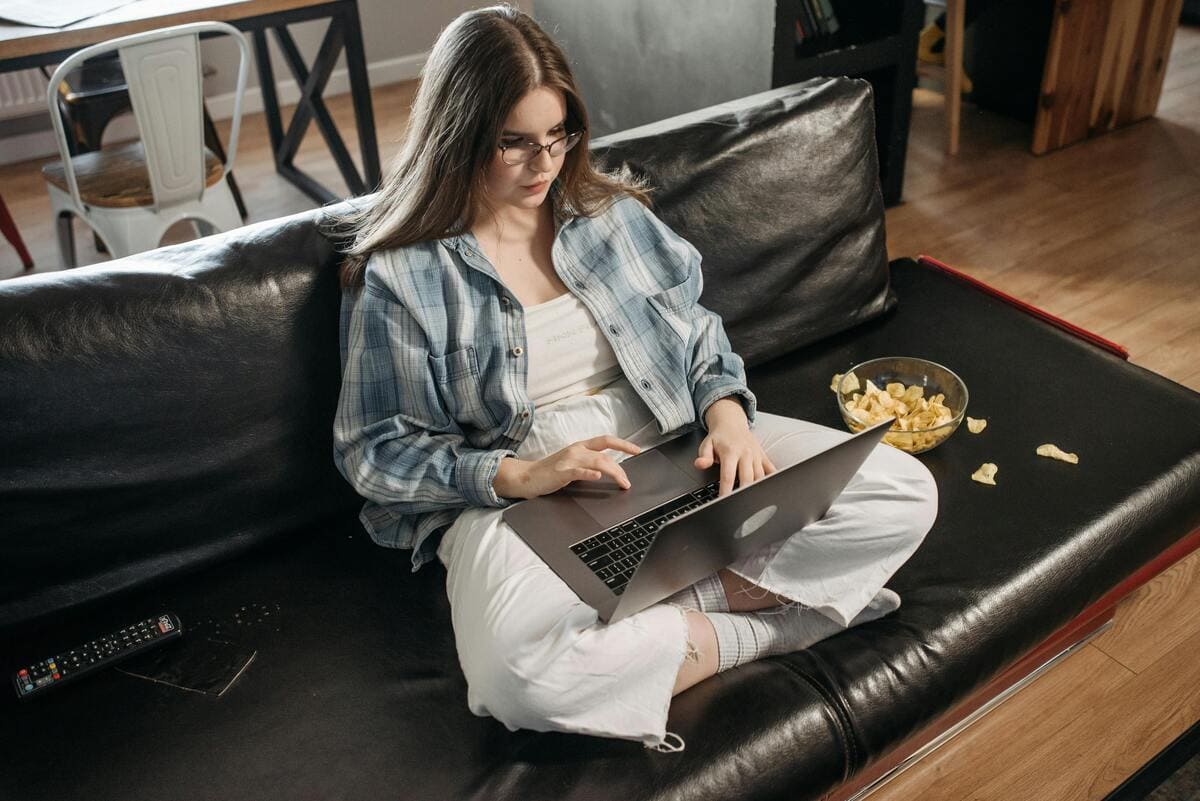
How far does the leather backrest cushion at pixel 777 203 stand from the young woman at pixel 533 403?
0.61 ft

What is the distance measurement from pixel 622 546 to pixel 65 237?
225 centimetres

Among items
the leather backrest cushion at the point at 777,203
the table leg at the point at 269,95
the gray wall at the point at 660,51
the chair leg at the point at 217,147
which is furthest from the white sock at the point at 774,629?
the table leg at the point at 269,95

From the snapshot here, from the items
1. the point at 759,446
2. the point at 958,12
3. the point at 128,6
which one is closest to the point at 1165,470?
the point at 759,446

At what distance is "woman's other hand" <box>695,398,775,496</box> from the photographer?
1440mm

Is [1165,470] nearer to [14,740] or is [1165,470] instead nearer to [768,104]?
[768,104]

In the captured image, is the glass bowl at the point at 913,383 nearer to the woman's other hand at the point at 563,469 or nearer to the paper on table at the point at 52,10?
the woman's other hand at the point at 563,469

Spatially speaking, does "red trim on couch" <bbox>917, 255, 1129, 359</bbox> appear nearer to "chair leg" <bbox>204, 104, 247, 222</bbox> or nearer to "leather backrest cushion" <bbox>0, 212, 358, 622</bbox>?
"leather backrest cushion" <bbox>0, 212, 358, 622</bbox>

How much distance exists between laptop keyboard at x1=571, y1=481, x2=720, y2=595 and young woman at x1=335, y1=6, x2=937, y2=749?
48 mm

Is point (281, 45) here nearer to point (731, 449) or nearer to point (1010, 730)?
point (731, 449)

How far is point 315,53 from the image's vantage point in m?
4.36

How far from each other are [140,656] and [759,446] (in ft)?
2.83

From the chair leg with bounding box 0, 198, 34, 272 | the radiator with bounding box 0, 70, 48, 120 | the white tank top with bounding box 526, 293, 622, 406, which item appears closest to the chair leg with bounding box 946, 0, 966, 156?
the white tank top with bounding box 526, 293, 622, 406

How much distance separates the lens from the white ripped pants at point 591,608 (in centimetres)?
123

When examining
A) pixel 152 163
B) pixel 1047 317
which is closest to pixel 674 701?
pixel 1047 317
